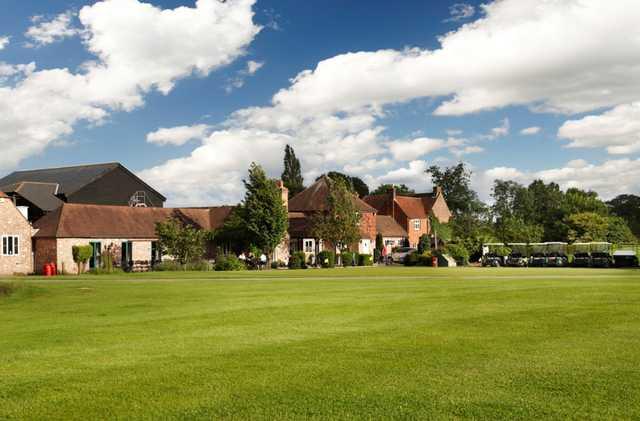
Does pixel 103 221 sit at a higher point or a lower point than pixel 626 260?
higher

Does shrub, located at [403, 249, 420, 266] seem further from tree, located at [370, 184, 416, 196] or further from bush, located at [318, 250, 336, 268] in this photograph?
tree, located at [370, 184, 416, 196]

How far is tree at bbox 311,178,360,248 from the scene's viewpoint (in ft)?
182

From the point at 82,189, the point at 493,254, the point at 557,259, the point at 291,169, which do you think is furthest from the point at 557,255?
the point at 291,169

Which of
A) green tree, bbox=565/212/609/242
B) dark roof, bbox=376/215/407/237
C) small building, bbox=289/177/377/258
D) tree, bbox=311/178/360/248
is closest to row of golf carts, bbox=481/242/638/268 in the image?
tree, bbox=311/178/360/248

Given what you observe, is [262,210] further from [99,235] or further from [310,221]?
[99,235]

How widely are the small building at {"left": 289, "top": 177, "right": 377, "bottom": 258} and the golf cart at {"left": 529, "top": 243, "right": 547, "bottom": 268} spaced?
15158mm

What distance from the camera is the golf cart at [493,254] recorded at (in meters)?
52.3

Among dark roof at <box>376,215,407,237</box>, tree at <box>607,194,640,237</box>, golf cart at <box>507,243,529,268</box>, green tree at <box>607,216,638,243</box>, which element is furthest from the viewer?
tree at <box>607,194,640,237</box>

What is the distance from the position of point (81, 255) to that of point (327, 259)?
19394 mm

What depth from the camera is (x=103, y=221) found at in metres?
49.6

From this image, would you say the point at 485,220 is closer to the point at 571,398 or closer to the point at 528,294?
the point at 528,294

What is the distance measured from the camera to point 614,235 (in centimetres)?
7469

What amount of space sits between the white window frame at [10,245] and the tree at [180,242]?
9.78 metres

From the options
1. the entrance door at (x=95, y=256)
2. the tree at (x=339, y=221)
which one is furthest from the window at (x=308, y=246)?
the entrance door at (x=95, y=256)
